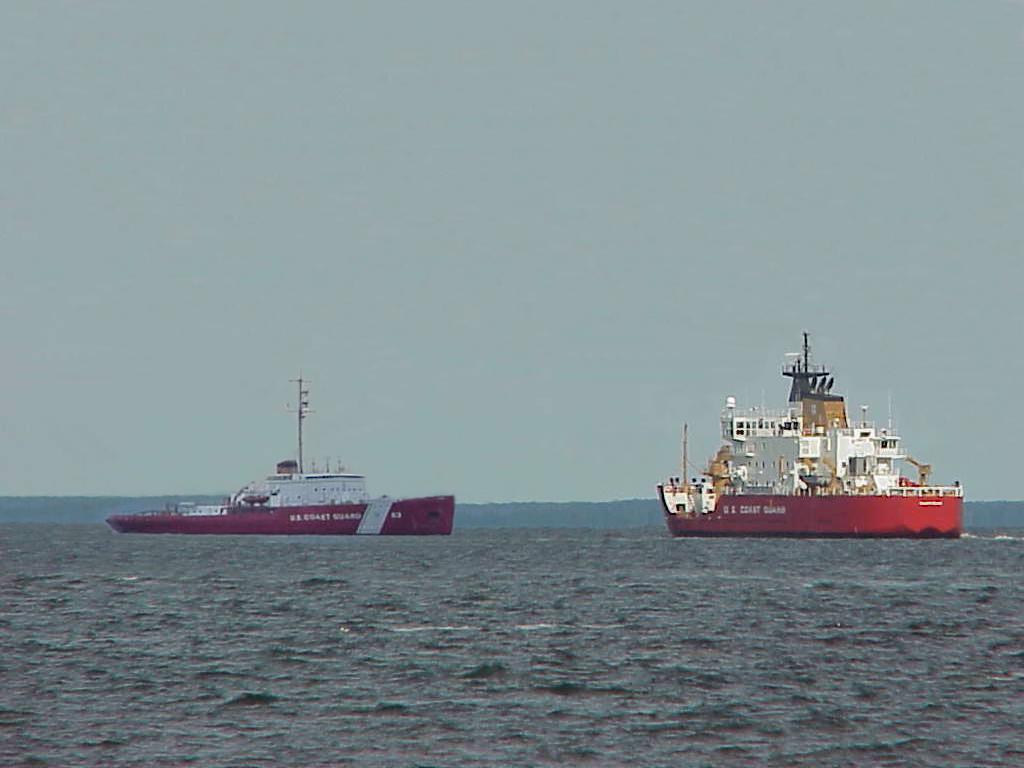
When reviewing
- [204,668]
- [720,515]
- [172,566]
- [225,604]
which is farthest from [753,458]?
[204,668]

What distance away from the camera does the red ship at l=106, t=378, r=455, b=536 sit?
429 feet

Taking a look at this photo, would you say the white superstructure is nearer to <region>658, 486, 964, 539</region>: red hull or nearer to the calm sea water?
<region>658, 486, 964, 539</region>: red hull

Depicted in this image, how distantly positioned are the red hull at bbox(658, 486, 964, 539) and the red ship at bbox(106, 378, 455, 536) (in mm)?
25749

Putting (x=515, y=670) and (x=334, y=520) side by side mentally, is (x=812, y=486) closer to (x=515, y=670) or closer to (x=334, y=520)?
(x=334, y=520)

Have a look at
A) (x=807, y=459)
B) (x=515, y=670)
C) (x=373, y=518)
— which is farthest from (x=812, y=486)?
(x=515, y=670)

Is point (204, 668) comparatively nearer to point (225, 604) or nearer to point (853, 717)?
point (853, 717)

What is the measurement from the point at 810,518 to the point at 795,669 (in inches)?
2842

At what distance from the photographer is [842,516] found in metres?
111

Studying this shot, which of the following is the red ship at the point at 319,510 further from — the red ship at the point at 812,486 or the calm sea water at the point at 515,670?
the calm sea water at the point at 515,670

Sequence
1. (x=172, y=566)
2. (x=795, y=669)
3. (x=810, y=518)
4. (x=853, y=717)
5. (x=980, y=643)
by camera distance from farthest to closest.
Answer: (x=810, y=518) < (x=172, y=566) < (x=980, y=643) < (x=795, y=669) < (x=853, y=717)

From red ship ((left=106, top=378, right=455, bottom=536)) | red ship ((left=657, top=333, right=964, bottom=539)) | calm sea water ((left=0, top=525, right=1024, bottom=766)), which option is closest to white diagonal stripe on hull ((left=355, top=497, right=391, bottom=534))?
red ship ((left=106, top=378, right=455, bottom=536))

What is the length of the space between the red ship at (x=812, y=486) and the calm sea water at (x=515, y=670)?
114 feet

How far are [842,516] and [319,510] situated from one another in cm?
3911

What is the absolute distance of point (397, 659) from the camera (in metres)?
42.2
